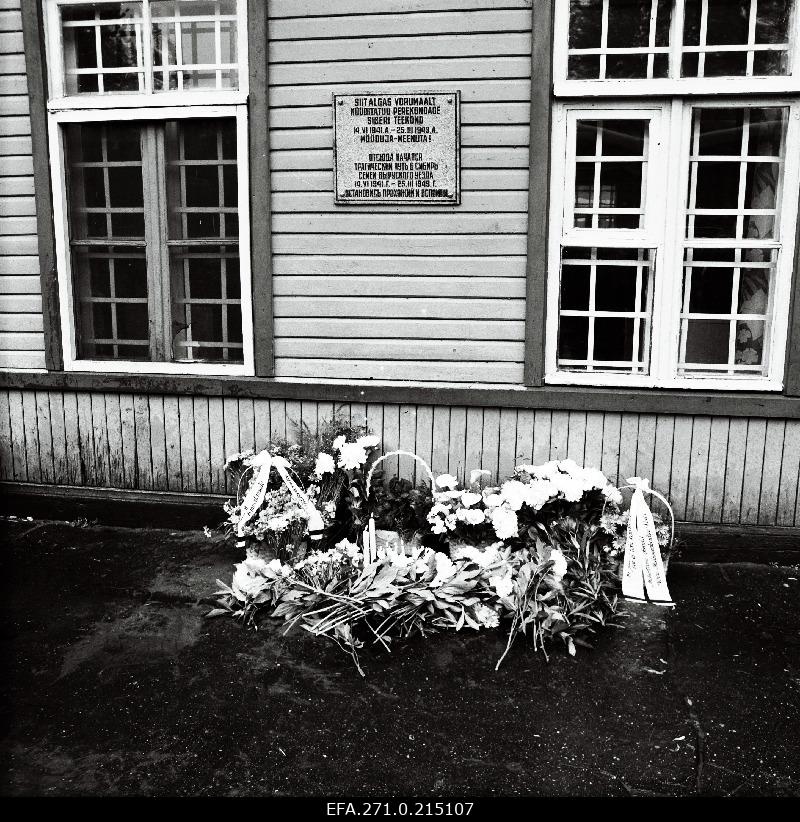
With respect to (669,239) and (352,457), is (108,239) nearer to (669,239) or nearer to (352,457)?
(352,457)

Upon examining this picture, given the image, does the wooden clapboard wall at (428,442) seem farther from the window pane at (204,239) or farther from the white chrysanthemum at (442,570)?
the white chrysanthemum at (442,570)

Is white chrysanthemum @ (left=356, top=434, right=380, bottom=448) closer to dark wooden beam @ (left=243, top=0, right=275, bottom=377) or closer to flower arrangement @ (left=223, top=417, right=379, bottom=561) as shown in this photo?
flower arrangement @ (left=223, top=417, right=379, bottom=561)

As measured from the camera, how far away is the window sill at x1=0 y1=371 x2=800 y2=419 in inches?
179

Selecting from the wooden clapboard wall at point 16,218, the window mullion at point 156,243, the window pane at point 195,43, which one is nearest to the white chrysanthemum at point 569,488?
the window mullion at point 156,243

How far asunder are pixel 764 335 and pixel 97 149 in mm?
4419

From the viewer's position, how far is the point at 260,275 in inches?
193

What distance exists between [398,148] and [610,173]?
128cm

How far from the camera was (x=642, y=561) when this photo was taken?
4129 millimetres

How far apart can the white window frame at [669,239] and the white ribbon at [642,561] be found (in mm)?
894

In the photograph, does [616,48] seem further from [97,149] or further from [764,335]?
[97,149]

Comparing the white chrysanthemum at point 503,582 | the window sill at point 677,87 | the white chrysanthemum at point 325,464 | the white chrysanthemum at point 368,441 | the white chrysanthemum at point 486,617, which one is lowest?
the white chrysanthemum at point 486,617

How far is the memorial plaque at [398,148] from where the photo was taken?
4.57 meters

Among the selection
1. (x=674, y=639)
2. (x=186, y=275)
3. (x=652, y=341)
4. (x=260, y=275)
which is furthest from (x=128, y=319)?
(x=674, y=639)

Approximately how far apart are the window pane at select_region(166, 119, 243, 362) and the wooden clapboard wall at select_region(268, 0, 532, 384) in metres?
0.36
